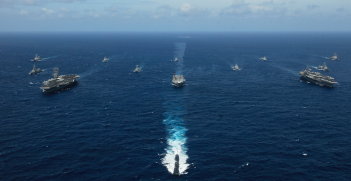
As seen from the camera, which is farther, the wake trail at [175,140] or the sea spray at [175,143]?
the sea spray at [175,143]

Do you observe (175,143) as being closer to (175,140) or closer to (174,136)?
(175,140)

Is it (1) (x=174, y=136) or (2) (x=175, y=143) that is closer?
(2) (x=175, y=143)

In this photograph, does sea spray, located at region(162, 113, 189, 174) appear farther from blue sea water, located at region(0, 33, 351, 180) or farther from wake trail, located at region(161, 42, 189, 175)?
blue sea water, located at region(0, 33, 351, 180)

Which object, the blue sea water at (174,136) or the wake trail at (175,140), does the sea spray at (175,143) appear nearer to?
the wake trail at (175,140)

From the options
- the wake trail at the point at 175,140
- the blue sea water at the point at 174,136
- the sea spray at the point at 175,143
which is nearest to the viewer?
the blue sea water at the point at 174,136

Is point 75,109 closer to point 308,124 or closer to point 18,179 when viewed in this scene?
point 18,179

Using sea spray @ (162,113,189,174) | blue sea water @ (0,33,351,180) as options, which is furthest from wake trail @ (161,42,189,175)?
blue sea water @ (0,33,351,180)

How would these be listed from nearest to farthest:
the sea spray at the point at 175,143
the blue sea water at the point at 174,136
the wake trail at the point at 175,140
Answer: the blue sea water at the point at 174,136 → the wake trail at the point at 175,140 → the sea spray at the point at 175,143

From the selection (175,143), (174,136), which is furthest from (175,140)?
(174,136)

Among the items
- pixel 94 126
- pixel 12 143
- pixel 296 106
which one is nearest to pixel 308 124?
pixel 296 106

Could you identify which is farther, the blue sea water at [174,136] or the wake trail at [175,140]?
the wake trail at [175,140]

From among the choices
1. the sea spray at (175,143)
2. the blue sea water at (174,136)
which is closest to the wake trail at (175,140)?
the sea spray at (175,143)
